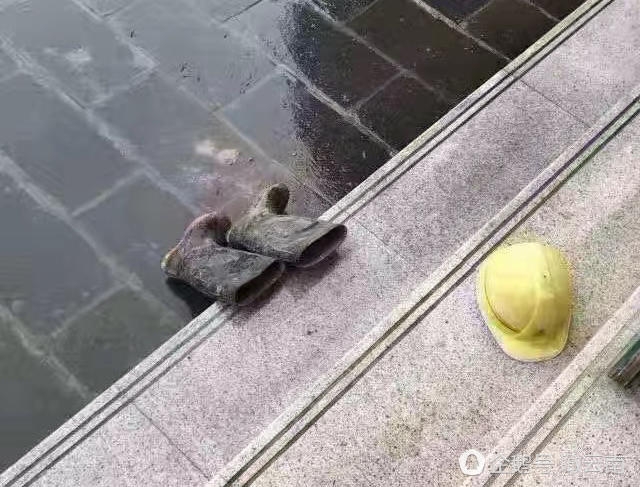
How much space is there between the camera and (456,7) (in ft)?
25.0

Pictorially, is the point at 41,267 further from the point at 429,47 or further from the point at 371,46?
the point at 429,47

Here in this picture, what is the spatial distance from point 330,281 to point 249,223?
699 mm

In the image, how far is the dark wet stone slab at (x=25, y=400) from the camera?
516cm

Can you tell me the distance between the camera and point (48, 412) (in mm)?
5270

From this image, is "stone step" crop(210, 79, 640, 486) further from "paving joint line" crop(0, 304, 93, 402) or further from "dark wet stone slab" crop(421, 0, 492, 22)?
→ "dark wet stone slab" crop(421, 0, 492, 22)

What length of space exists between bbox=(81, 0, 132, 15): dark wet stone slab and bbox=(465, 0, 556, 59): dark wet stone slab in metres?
3.03

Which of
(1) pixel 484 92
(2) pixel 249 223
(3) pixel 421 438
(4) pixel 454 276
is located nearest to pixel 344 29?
(1) pixel 484 92

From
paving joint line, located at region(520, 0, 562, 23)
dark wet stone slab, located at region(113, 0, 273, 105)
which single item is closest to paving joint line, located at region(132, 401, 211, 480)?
dark wet stone slab, located at region(113, 0, 273, 105)

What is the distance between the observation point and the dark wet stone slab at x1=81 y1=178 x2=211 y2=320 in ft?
19.0

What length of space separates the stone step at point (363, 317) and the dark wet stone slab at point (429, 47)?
29cm

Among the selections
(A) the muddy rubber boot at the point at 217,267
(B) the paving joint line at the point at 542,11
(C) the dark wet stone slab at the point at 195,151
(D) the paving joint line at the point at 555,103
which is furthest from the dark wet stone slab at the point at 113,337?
(B) the paving joint line at the point at 542,11

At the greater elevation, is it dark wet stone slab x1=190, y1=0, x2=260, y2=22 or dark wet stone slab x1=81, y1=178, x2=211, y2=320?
dark wet stone slab x1=190, y1=0, x2=260, y2=22

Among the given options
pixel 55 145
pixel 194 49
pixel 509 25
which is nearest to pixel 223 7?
pixel 194 49

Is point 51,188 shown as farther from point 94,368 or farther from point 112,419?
point 112,419
